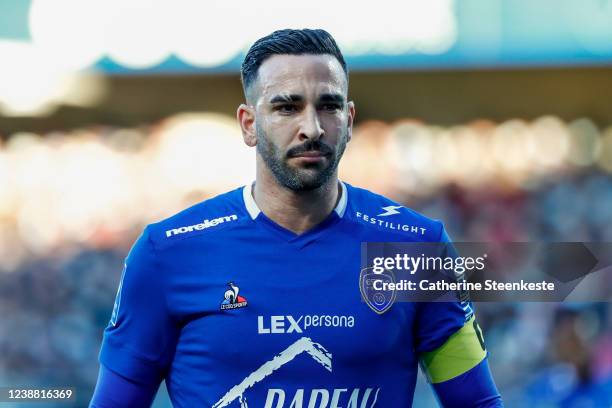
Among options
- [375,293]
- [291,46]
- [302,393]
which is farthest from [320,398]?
[291,46]

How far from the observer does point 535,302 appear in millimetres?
8352

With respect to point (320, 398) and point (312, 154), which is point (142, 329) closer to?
point (320, 398)

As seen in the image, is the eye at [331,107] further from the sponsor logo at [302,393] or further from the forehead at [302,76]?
the sponsor logo at [302,393]

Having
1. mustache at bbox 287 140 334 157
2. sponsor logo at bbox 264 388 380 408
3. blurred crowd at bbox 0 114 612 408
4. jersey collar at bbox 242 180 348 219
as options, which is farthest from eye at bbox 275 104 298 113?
blurred crowd at bbox 0 114 612 408

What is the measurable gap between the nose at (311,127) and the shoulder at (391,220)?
0.36 m

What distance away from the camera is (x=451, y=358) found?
112 inches

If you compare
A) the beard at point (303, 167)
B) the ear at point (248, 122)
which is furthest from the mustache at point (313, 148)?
the ear at point (248, 122)

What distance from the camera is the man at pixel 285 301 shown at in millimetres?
2693

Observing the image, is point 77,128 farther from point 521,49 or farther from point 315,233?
point 315,233

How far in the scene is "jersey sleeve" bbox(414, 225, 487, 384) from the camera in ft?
9.25

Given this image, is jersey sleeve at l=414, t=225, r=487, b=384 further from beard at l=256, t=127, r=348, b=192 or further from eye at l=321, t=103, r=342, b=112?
eye at l=321, t=103, r=342, b=112

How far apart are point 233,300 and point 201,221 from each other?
31 centimetres

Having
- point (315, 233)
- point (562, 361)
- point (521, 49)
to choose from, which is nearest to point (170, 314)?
point (315, 233)

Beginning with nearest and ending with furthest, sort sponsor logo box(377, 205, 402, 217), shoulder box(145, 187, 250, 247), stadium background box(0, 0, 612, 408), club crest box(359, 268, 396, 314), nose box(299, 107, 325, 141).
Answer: nose box(299, 107, 325, 141) → club crest box(359, 268, 396, 314) → shoulder box(145, 187, 250, 247) → sponsor logo box(377, 205, 402, 217) → stadium background box(0, 0, 612, 408)
